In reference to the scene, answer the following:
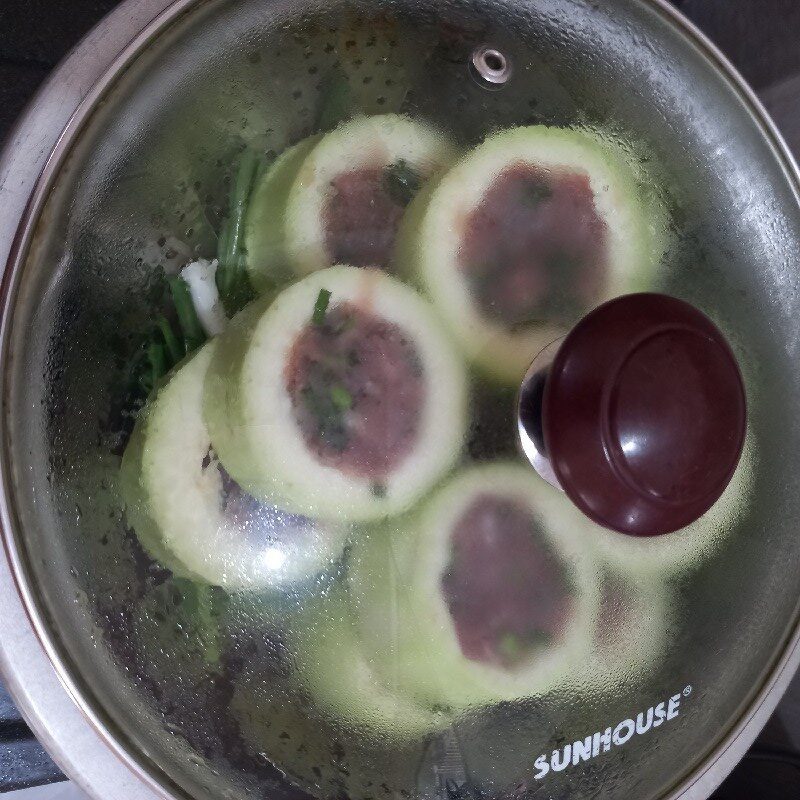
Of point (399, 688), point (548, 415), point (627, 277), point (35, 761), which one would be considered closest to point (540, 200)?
point (627, 277)

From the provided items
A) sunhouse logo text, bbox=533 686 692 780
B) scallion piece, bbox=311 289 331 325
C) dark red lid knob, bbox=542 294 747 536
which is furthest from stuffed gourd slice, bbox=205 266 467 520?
sunhouse logo text, bbox=533 686 692 780

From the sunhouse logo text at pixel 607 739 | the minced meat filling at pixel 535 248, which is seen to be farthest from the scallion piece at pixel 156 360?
the sunhouse logo text at pixel 607 739

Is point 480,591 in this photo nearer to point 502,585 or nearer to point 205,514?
point 502,585

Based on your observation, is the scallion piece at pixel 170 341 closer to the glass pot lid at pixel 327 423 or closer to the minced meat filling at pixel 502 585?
the glass pot lid at pixel 327 423

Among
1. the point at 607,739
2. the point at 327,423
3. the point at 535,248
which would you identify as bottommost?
the point at 607,739

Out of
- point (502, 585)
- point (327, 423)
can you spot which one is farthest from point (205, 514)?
point (502, 585)

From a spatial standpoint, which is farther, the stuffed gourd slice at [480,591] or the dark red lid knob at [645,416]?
the stuffed gourd slice at [480,591]

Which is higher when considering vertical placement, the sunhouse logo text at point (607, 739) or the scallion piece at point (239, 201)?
the scallion piece at point (239, 201)
